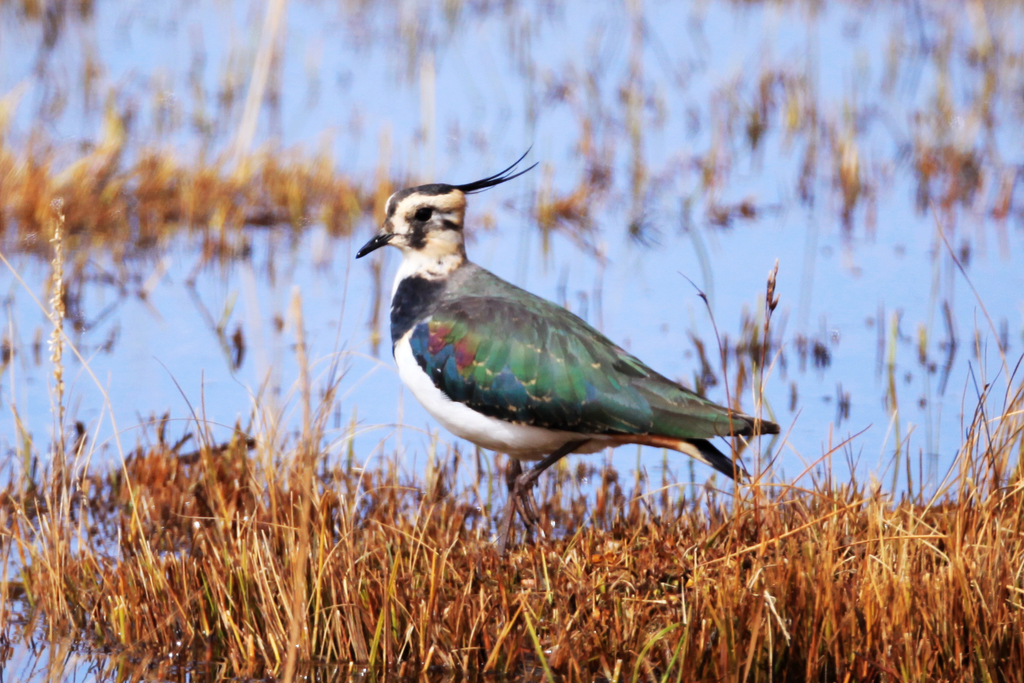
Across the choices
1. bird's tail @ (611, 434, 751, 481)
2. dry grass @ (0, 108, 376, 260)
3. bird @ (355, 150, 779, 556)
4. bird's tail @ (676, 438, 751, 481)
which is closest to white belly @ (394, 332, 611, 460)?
bird @ (355, 150, 779, 556)

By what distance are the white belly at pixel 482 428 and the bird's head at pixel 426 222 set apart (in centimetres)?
43

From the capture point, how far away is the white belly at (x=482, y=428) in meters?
4.76

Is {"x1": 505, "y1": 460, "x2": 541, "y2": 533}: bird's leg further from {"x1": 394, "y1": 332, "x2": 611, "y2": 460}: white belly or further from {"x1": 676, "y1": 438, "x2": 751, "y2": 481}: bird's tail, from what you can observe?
{"x1": 676, "y1": 438, "x2": 751, "y2": 481}: bird's tail

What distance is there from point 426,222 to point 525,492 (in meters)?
1.09

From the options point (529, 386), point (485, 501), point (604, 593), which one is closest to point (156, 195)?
point (485, 501)

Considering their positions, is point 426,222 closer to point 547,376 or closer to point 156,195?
point 547,376

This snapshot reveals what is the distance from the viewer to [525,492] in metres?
5.00

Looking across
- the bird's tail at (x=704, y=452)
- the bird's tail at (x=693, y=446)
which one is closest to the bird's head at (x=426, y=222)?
the bird's tail at (x=693, y=446)

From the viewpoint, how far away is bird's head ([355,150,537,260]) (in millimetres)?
5223

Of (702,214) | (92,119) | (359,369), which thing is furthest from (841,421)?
(92,119)

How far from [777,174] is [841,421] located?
490cm

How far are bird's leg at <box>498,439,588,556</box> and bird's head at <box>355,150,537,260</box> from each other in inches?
35.8

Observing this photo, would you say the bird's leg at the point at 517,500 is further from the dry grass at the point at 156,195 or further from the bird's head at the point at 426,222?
the dry grass at the point at 156,195

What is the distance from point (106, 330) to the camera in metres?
7.57
